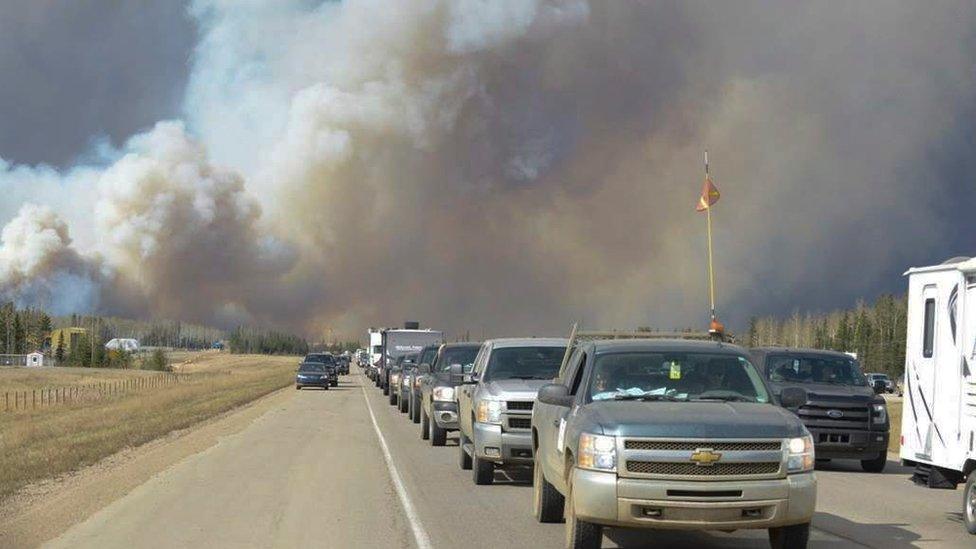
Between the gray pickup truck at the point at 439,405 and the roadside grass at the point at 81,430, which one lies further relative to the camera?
the gray pickup truck at the point at 439,405

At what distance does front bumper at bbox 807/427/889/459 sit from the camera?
63.1 ft

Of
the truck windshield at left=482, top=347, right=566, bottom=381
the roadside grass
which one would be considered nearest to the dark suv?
the truck windshield at left=482, top=347, right=566, bottom=381

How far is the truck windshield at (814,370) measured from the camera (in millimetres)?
20750

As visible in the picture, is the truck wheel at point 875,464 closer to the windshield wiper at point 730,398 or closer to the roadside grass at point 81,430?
the windshield wiper at point 730,398

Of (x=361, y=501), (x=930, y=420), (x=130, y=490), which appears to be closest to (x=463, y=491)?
(x=361, y=501)

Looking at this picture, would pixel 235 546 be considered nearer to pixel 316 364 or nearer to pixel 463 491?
pixel 463 491

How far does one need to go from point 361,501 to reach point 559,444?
13.5 ft

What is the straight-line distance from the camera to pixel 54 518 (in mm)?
12398

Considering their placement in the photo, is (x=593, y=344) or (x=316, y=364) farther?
(x=316, y=364)

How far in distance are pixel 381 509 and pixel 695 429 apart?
524 cm

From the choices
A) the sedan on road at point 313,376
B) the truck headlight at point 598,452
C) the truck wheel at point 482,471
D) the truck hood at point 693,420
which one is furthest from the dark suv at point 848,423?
the sedan on road at point 313,376

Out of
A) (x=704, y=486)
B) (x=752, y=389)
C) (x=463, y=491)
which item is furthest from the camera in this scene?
(x=463, y=491)

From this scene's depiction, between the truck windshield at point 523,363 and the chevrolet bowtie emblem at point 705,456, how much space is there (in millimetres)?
8063

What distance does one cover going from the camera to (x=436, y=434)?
22219mm
